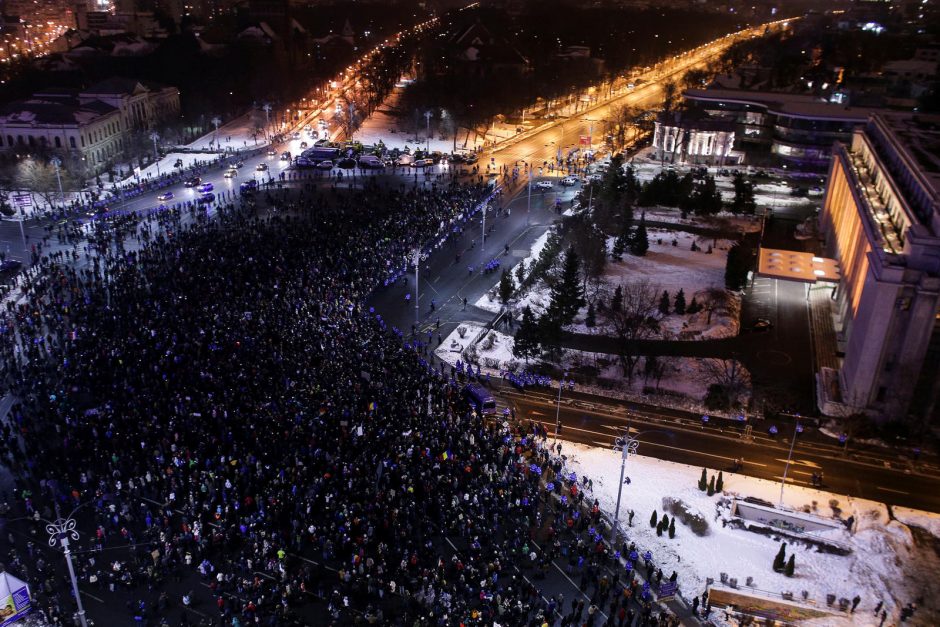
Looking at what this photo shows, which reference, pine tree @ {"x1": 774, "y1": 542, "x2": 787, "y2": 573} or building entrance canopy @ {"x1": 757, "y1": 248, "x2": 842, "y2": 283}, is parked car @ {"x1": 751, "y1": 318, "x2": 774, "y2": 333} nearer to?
building entrance canopy @ {"x1": 757, "y1": 248, "x2": 842, "y2": 283}

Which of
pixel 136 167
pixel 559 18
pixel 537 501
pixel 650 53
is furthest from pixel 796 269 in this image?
→ pixel 559 18

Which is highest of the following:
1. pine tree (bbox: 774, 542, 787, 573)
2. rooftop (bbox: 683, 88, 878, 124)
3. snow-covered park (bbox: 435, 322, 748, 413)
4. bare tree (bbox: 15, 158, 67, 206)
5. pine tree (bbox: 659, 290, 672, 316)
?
rooftop (bbox: 683, 88, 878, 124)

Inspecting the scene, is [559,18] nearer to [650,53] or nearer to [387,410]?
[650,53]

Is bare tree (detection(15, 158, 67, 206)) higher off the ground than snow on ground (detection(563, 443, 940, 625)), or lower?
higher

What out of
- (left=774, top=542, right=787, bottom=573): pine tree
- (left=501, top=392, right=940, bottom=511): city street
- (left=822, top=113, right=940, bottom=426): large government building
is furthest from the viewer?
(left=822, top=113, right=940, bottom=426): large government building

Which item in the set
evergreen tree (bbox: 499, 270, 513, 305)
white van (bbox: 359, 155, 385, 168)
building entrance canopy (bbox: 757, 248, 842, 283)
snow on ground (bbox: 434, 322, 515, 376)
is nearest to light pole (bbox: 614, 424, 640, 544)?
snow on ground (bbox: 434, 322, 515, 376)

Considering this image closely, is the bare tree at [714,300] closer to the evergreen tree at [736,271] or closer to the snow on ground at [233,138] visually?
the evergreen tree at [736,271]
